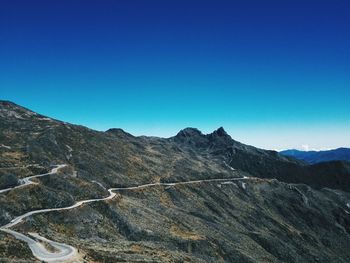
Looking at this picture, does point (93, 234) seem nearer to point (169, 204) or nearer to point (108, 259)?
point (108, 259)

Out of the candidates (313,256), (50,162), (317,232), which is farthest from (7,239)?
(317,232)

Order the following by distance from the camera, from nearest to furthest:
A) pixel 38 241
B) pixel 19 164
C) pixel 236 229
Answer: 1. pixel 38 241
2. pixel 19 164
3. pixel 236 229

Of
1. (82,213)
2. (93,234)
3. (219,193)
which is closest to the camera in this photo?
(93,234)

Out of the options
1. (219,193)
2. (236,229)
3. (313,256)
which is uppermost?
(219,193)

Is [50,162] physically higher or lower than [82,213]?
higher

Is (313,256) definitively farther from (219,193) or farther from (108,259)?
(108,259)

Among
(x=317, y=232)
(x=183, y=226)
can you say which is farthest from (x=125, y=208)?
(x=317, y=232)

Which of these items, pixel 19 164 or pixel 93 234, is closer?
pixel 93 234
